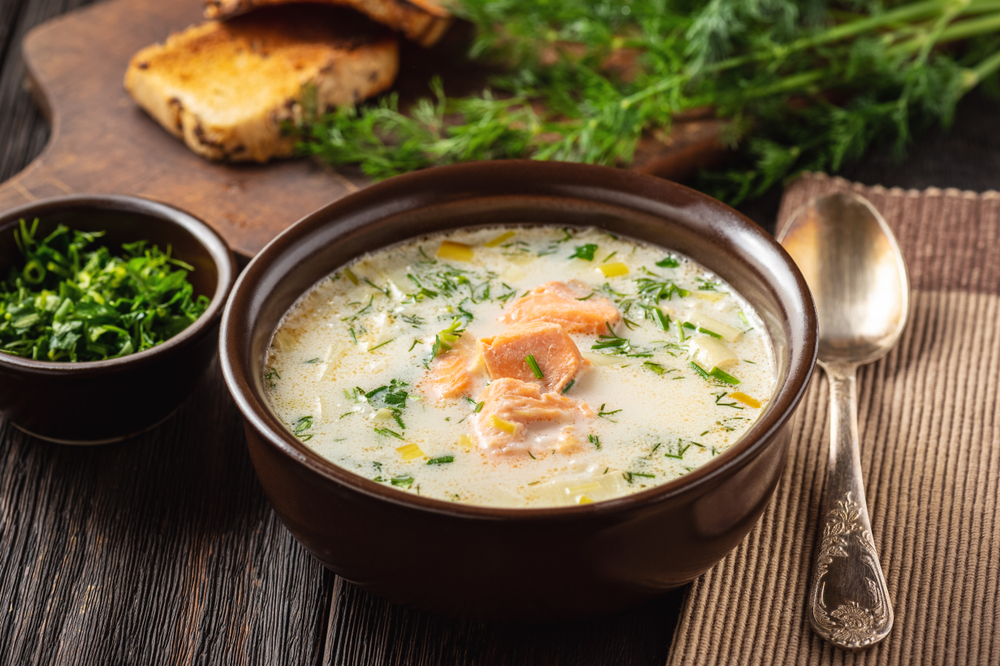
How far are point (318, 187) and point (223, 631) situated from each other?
186 cm

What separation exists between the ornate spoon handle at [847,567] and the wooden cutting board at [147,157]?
157cm

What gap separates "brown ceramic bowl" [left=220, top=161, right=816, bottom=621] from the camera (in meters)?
1.64

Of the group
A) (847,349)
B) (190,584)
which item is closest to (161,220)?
(190,584)

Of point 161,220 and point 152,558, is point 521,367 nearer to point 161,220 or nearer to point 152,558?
point 152,558

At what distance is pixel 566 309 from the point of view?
2.34 meters

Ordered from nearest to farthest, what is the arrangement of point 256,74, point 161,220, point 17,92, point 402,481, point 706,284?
point 402,481, point 706,284, point 161,220, point 256,74, point 17,92

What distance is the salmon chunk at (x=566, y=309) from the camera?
232 cm

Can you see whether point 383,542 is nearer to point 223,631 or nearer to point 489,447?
point 489,447

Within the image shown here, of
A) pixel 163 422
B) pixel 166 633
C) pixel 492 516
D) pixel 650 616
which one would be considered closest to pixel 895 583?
pixel 650 616

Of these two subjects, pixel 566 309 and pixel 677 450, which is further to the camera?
pixel 566 309

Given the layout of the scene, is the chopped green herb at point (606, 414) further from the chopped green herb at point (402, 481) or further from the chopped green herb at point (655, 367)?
the chopped green herb at point (402, 481)

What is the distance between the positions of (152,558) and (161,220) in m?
1.11

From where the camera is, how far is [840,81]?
390 centimetres

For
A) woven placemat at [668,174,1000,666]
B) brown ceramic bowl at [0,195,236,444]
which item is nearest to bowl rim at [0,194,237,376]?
brown ceramic bowl at [0,195,236,444]
